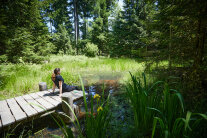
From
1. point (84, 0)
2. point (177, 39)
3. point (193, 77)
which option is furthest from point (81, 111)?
point (84, 0)

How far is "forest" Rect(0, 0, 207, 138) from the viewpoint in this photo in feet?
4.70

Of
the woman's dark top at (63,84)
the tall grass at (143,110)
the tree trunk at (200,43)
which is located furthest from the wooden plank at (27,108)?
the tree trunk at (200,43)

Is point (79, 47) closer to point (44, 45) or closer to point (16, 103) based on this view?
point (44, 45)

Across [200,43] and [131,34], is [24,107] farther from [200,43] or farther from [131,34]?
[131,34]

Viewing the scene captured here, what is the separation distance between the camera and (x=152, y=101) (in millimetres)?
1570

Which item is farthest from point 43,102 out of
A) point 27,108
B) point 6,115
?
point 6,115

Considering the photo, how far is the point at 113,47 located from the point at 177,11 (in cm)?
1688

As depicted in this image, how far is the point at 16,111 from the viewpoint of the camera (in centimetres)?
261

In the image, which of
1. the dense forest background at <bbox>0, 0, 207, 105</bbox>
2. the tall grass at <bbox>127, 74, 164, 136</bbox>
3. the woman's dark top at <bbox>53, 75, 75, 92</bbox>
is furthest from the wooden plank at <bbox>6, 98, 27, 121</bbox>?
the dense forest background at <bbox>0, 0, 207, 105</bbox>

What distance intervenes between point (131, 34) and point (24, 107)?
1666 cm

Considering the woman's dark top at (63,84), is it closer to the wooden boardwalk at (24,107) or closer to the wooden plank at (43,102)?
the wooden boardwalk at (24,107)

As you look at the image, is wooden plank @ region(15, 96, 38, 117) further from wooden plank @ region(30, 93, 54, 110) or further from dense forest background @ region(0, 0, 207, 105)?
dense forest background @ region(0, 0, 207, 105)

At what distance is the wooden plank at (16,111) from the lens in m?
2.36

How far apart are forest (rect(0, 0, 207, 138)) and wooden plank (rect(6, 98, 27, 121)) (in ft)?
1.38
